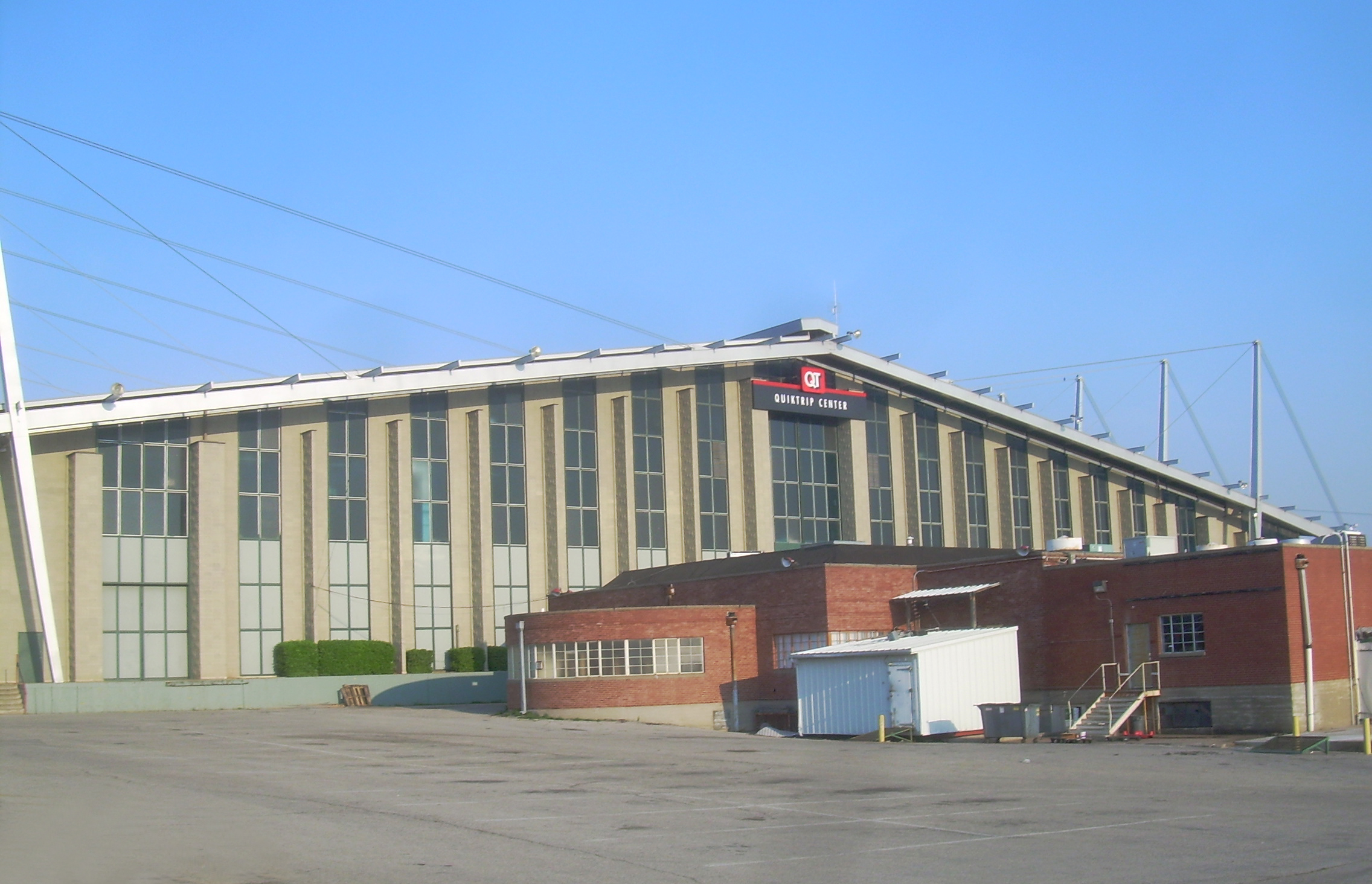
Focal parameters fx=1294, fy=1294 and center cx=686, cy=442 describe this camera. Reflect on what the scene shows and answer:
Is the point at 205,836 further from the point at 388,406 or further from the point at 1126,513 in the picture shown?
the point at 1126,513

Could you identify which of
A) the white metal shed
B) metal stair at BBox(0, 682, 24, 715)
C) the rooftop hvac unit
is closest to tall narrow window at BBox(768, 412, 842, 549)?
the rooftop hvac unit

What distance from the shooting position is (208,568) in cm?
4934

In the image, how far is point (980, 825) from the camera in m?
18.0

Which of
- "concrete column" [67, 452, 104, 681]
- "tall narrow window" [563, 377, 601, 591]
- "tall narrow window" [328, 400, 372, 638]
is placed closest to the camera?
"concrete column" [67, 452, 104, 681]

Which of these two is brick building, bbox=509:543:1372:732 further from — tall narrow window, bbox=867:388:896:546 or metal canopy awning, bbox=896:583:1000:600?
tall narrow window, bbox=867:388:896:546

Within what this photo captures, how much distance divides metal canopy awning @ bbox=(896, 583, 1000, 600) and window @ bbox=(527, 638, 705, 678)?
296 inches

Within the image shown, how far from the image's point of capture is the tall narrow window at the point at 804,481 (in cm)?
6294

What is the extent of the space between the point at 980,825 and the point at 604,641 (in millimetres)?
24049

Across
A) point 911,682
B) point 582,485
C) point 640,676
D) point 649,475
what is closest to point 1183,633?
point 911,682

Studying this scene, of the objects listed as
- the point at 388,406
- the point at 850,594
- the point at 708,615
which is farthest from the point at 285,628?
the point at 850,594

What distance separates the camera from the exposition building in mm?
47969

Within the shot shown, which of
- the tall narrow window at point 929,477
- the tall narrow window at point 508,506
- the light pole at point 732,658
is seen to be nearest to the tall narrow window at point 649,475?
the tall narrow window at point 508,506

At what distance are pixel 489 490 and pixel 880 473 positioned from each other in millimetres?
20341

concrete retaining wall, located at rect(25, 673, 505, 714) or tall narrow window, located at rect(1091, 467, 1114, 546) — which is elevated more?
tall narrow window, located at rect(1091, 467, 1114, 546)
